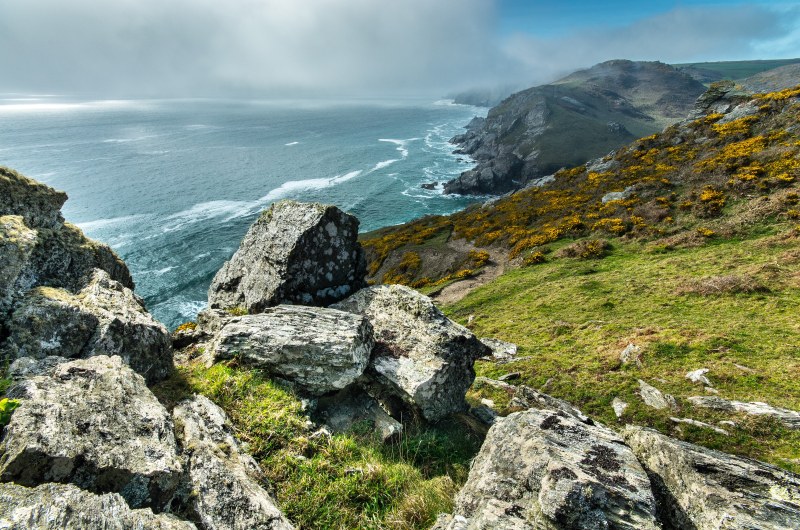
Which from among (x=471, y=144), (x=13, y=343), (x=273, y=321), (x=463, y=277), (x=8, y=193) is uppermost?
(x=471, y=144)

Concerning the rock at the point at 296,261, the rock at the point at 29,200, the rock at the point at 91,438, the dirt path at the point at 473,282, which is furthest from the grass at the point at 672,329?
the rock at the point at 29,200

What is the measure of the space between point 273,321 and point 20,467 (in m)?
6.90

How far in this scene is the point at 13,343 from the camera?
8.72 m

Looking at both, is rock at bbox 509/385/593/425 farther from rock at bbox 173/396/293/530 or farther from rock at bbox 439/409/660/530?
rock at bbox 173/396/293/530

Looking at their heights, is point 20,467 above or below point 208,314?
above

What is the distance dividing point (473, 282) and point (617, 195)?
23296 millimetres

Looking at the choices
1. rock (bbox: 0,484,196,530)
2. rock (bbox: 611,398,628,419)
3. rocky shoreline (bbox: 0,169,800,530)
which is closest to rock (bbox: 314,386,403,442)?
rocky shoreline (bbox: 0,169,800,530)

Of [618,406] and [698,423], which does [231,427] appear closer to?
[618,406]

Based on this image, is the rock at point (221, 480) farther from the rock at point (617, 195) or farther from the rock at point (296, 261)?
the rock at point (617, 195)

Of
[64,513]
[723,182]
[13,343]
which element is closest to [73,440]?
[64,513]

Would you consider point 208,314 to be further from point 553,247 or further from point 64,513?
point 553,247

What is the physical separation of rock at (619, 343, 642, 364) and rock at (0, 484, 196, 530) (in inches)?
731

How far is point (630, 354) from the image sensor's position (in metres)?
17.9

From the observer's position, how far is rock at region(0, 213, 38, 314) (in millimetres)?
9460
